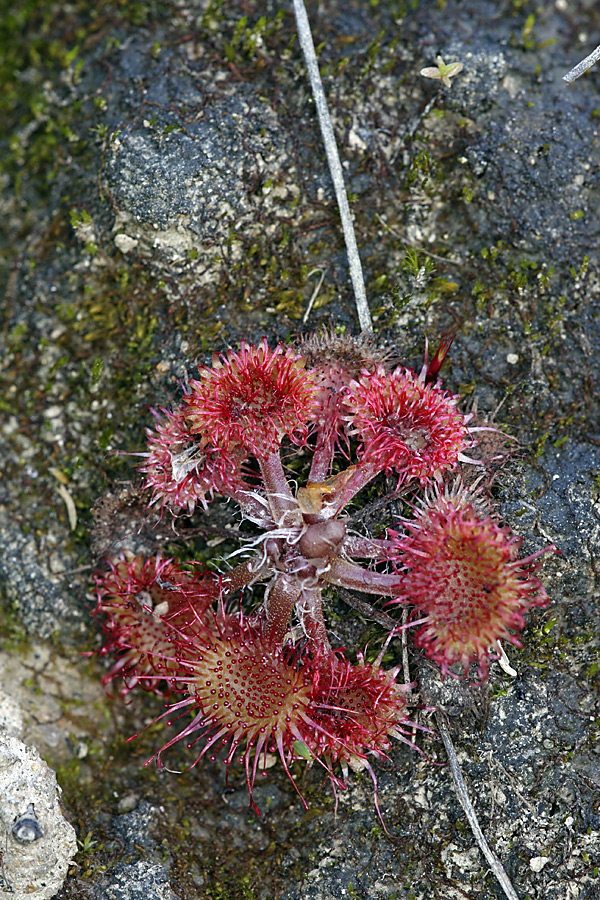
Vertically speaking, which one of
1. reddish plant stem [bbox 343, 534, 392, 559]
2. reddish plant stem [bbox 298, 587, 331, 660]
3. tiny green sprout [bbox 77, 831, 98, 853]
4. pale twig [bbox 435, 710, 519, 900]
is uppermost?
reddish plant stem [bbox 343, 534, 392, 559]

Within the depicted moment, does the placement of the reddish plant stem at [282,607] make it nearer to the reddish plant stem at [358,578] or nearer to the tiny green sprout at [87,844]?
the reddish plant stem at [358,578]

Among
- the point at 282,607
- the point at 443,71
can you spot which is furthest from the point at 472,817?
the point at 443,71

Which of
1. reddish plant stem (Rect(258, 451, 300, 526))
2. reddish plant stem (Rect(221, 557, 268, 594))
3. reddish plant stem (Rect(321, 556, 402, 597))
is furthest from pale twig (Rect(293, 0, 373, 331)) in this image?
reddish plant stem (Rect(221, 557, 268, 594))

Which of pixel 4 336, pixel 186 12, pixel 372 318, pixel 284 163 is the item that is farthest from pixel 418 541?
pixel 186 12

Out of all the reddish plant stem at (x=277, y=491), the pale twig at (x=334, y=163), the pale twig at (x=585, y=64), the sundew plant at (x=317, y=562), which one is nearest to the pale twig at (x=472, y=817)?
the sundew plant at (x=317, y=562)

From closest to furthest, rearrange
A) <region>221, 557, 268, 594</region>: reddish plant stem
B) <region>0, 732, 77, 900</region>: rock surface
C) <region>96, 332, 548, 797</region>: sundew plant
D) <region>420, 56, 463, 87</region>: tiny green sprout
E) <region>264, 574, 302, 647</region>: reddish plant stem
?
<region>96, 332, 548, 797</region>: sundew plant < <region>0, 732, 77, 900</region>: rock surface < <region>264, 574, 302, 647</region>: reddish plant stem < <region>221, 557, 268, 594</region>: reddish plant stem < <region>420, 56, 463, 87</region>: tiny green sprout

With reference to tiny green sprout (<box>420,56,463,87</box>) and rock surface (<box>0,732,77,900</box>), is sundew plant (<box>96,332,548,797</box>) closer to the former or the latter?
rock surface (<box>0,732,77,900</box>)
